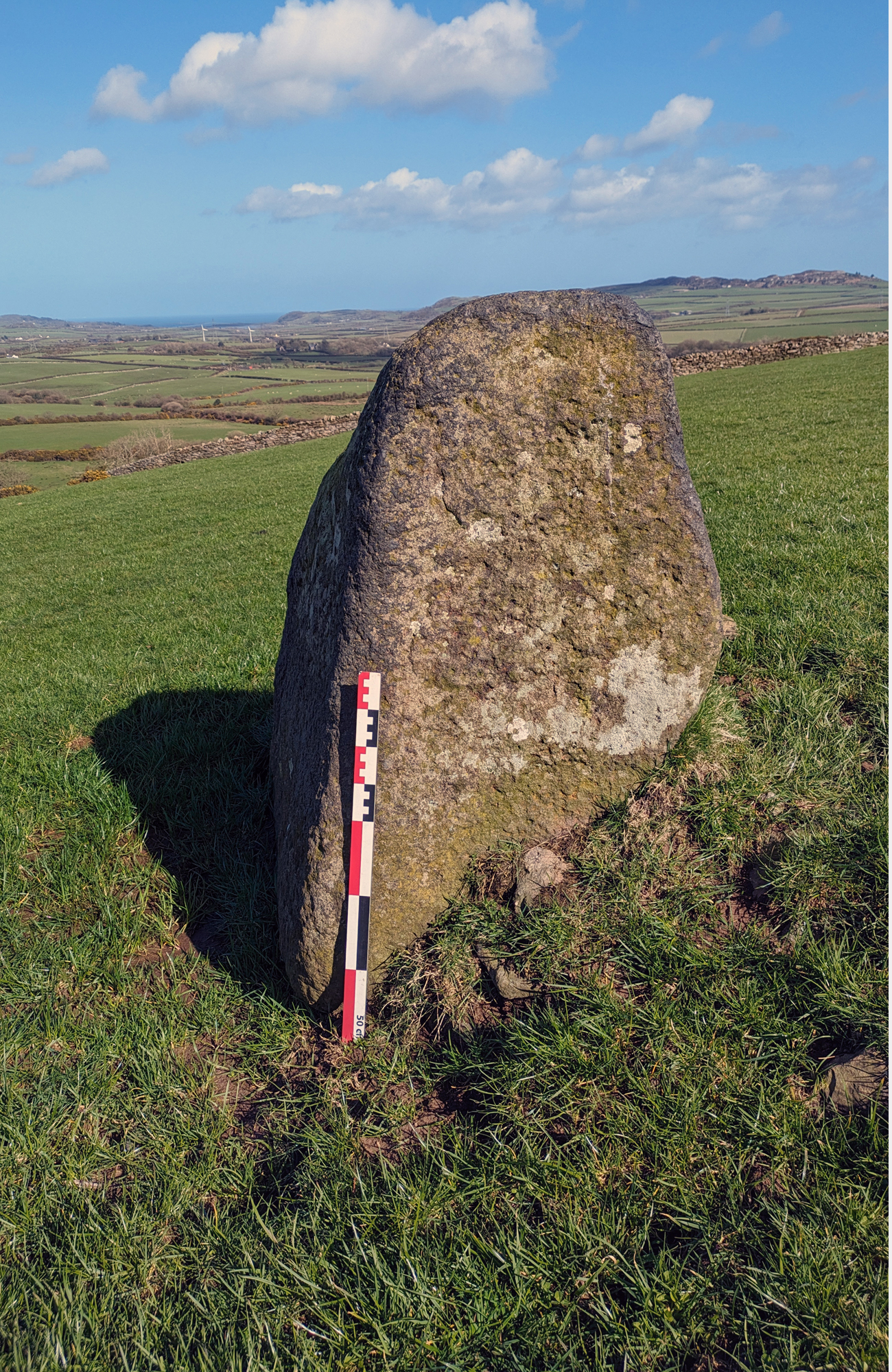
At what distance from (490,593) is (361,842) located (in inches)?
51.8

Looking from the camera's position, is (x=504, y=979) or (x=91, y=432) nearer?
(x=504, y=979)

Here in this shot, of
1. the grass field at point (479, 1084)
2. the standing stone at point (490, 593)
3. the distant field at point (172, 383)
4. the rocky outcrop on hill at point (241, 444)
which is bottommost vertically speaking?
the grass field at point (479, 1084)

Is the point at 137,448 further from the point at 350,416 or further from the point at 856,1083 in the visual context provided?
the point at 856,1083

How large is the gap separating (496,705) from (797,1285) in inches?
92.9

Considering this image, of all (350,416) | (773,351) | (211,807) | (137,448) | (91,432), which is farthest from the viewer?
(91,432)

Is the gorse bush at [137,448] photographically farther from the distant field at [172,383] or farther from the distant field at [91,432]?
the distant field at [172,383]

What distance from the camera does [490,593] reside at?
3.63 m

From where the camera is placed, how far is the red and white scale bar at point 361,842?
346 cm

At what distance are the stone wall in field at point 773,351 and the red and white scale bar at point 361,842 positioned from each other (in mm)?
43599

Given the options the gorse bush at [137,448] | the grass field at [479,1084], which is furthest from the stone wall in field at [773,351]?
the grass field at [479,1084]

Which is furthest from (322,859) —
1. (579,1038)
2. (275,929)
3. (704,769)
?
(704,769)

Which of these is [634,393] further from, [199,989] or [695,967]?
[199,989]

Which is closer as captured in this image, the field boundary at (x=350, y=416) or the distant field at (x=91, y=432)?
the field boundary at (x=350, y=416)

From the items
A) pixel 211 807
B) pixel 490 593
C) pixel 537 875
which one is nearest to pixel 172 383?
pixel 211 807
